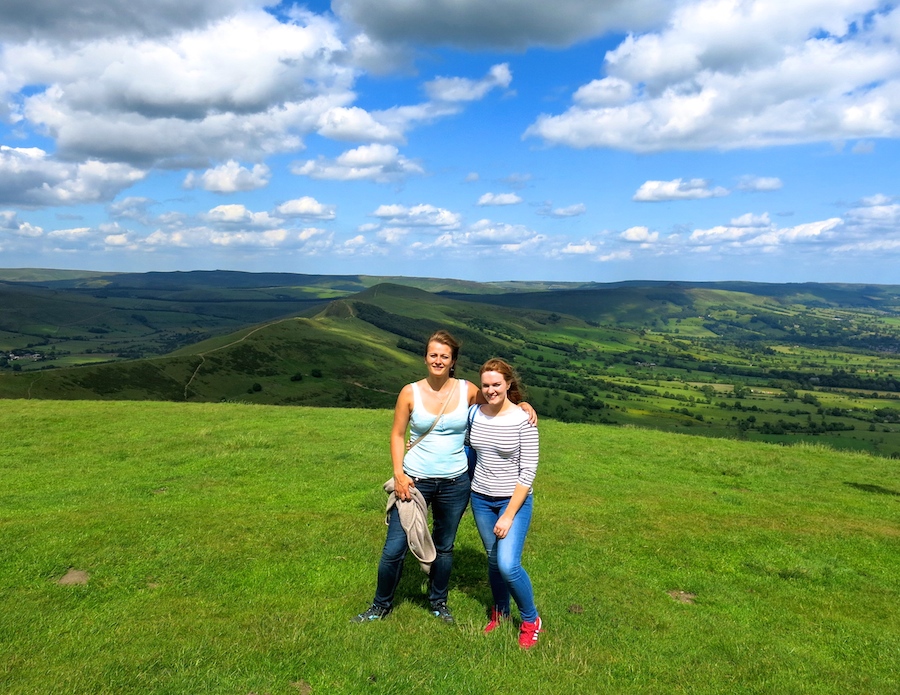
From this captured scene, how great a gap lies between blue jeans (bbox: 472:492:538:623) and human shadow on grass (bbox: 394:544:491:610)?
1.69 metres

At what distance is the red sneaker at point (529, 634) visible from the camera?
26.8 feet

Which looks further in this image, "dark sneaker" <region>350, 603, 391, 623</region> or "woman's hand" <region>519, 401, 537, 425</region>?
"dark sneaker" <region>350, 603, 391, 623</region>

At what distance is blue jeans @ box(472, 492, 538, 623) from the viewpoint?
7969mm

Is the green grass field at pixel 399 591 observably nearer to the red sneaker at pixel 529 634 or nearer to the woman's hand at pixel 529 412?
the red sneaker at pixel 529 634

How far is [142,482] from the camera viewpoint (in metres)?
17.7

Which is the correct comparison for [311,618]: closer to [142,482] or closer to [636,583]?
[636,583]

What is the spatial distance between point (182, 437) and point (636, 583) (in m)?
20.4

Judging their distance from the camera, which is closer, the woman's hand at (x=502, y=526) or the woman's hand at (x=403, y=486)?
the woman's hand at (x=502, y=526)

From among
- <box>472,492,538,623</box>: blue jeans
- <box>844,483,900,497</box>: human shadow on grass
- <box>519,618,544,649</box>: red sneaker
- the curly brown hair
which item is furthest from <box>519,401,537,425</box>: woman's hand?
<box>844,483,900,497</box>: human shadow on grass

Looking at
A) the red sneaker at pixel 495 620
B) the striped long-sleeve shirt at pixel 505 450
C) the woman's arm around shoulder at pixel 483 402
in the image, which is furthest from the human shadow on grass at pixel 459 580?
the woman's arm around shoulder at pixel 483 402

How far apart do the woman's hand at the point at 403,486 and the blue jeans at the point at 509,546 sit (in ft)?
3.26

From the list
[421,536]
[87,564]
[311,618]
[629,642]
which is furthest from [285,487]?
[629,642]

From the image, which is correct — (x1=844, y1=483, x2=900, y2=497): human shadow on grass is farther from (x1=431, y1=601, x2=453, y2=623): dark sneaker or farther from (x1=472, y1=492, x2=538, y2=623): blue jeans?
(x1=431, y1=601, x2=453, y2=623): dark sneaker

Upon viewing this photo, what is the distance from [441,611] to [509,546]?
6.70 feet
